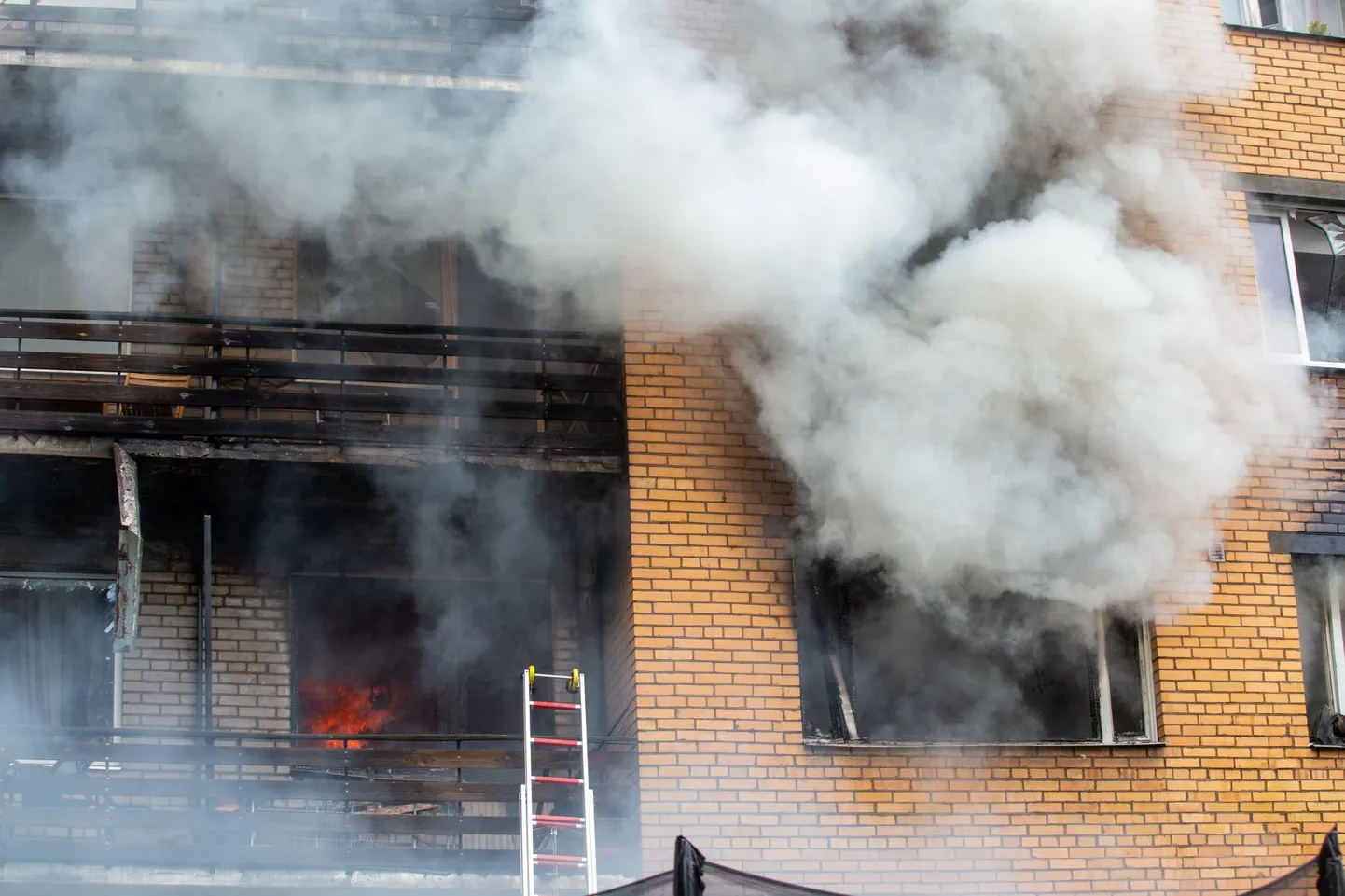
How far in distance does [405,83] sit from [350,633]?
3.30 meters

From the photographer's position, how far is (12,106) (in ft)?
33.0

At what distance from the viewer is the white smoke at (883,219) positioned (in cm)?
921

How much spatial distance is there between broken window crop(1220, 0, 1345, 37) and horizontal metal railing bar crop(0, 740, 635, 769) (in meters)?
6.85

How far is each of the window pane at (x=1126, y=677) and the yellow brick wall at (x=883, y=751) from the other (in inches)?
6.8

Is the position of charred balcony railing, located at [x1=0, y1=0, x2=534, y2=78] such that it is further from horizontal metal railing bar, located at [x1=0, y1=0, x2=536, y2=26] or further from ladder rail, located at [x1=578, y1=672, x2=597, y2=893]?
ladder rail, located at [x1=578, y1=672, x2=597, y2=893]

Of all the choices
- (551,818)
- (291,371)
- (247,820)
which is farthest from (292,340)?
(551,818)

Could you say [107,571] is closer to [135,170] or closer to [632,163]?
[135,170]

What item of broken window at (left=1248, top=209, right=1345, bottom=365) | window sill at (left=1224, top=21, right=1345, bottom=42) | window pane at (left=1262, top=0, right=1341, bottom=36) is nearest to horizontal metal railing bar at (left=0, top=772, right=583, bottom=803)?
broken window at (left=1248, top=209, right=1345, bottom=365)

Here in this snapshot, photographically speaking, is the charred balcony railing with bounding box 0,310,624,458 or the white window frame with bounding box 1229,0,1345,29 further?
the white window frame with bounding box 1229,0,1345,29

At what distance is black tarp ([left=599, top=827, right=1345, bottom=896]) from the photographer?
5992 mm

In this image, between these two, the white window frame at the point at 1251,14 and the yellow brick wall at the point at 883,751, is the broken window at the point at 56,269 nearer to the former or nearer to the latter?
the yellow brick wall at the point at 883,751

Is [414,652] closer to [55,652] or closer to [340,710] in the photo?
[340,710]

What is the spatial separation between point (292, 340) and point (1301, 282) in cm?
644

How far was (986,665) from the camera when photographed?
9.66m
